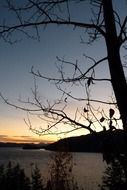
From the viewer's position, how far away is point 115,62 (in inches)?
143

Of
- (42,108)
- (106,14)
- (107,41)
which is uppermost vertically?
(106,14)

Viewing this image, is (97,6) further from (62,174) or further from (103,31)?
(62,174)

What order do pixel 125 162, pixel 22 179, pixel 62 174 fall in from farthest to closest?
pixel 22 179 < pixel 62 174 < pixel 125 162

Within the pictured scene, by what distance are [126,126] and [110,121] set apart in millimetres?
164

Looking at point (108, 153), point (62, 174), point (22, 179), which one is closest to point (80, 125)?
point (108, 153)

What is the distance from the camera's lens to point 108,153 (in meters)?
3.29

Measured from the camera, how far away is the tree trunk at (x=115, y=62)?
3488 millimetres

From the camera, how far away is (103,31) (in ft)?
12.4

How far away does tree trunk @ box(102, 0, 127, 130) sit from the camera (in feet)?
11.4

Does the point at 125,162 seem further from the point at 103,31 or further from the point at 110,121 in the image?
the point at 103,31

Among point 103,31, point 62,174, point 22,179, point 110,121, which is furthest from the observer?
point 22,179

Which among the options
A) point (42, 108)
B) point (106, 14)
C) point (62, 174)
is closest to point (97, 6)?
point (106, 14)

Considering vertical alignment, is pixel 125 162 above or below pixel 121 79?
below

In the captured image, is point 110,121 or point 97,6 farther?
point 97,6
